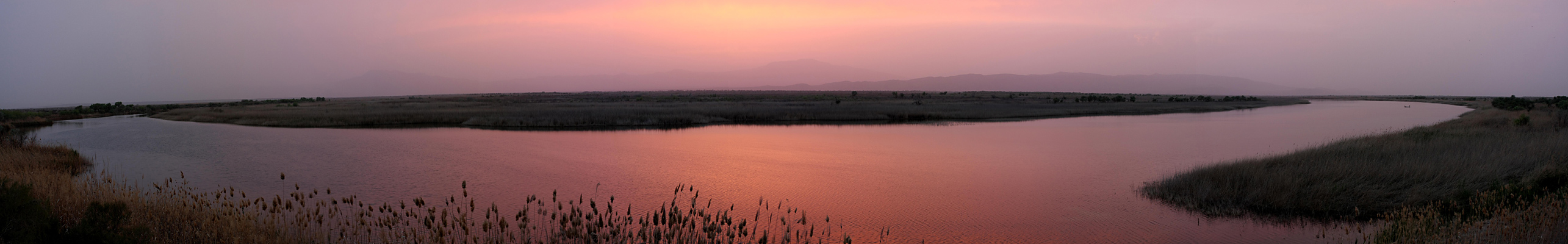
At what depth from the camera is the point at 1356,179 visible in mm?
8391

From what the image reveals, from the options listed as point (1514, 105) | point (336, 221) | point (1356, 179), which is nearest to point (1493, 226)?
point (1356, 179)

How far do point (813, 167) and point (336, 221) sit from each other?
25.6ft

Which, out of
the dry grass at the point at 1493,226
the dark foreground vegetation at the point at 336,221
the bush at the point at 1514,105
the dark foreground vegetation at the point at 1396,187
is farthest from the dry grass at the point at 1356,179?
the bush at the point at 1514,105

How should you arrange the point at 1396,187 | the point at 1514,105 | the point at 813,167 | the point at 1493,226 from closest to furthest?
1. the point at 1493,226
2. the point at 1396,187
3. the point at 813,167
4. the point at 1514,105

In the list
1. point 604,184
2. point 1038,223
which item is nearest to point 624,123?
point 604,184

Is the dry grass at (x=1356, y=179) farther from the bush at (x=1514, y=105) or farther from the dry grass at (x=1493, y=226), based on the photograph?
the bush at (x=1514, y=105)

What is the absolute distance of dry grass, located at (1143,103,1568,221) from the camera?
772cm

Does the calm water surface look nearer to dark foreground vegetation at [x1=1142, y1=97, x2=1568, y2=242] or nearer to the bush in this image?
dark foreground vegetation at [x1=1142, y1=97, x2=1568, y2=242]

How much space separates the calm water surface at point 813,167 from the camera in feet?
25.9

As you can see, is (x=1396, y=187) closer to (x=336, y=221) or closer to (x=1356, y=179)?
(x=1356, y=179)

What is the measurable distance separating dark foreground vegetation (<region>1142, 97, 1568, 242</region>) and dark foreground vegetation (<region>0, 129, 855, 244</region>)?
4515 millimetres

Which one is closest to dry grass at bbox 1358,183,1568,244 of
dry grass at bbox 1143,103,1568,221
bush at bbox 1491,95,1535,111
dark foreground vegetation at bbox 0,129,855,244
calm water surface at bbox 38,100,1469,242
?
dry grass at bbox 1143,103,1568,221

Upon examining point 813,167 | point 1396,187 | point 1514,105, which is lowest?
point 813,167

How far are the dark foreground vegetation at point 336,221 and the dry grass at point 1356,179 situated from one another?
4.75 meters
